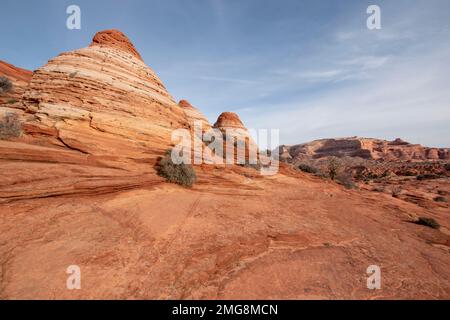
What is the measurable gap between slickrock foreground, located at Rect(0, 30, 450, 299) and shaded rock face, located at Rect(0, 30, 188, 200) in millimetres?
51

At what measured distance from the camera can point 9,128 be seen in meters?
7.11

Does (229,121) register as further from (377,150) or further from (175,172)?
(377,150)

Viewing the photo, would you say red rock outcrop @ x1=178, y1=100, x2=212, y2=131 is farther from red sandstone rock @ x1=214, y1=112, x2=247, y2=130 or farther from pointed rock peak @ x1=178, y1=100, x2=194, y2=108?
red sandstone rock @ x1=214, y1=112, x2=247, y2=130

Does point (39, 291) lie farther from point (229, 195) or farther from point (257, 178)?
point (257, 178)

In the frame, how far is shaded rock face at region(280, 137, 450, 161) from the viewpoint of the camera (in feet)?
219

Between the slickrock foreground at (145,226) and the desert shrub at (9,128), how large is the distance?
0.29 m

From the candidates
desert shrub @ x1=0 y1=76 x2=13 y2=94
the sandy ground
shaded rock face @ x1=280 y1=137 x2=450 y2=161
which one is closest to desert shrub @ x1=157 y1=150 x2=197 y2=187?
the sandy ground

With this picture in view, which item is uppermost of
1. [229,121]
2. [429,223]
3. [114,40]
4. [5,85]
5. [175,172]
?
[114,40]

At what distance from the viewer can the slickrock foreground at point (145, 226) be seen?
331cm

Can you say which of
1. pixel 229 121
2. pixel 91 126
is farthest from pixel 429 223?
pixel 229 121

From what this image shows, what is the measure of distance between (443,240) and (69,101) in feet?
46.7

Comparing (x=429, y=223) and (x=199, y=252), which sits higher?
(x=199, y=252)

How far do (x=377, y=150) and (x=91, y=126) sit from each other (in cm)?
8525
